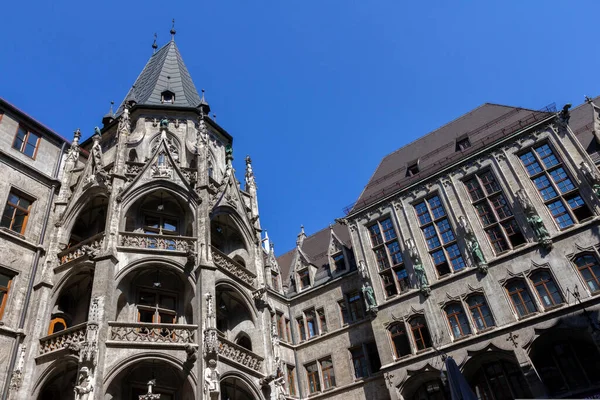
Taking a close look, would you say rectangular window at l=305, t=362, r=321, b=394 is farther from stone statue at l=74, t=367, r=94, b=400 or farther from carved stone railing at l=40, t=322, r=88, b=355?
stone statue at l=74, t=367, r=94, b=400

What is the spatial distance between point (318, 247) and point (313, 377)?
34.9 feet

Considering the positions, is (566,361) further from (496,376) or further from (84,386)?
(84,386)

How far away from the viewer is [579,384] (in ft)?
67.2

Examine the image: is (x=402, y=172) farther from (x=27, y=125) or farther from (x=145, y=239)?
(x=27, y=125)

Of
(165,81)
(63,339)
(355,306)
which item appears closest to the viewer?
(63,339)

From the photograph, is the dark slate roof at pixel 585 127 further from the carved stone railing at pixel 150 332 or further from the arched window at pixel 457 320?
the carved stone railing at pixel 150 332

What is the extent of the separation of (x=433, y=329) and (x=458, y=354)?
5.79ft

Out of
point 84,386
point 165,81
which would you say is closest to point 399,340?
point 84,386

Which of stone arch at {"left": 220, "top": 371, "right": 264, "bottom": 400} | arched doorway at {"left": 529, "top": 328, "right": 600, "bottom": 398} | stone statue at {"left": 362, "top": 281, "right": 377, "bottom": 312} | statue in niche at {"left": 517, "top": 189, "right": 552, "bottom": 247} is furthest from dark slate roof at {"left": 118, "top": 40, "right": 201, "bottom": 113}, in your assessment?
arched doorway at {"left": 529, "top": 328, "right": 600, "bottom": 398}

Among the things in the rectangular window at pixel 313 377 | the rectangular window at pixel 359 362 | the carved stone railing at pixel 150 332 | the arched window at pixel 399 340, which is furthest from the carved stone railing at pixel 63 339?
the arched window at pixel 399 340

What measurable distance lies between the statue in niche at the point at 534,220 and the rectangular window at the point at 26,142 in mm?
24623

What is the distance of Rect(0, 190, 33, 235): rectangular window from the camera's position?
21.5m

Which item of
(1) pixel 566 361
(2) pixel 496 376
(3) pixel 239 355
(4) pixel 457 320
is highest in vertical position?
(4) pixel 457 320

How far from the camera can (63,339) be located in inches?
749
